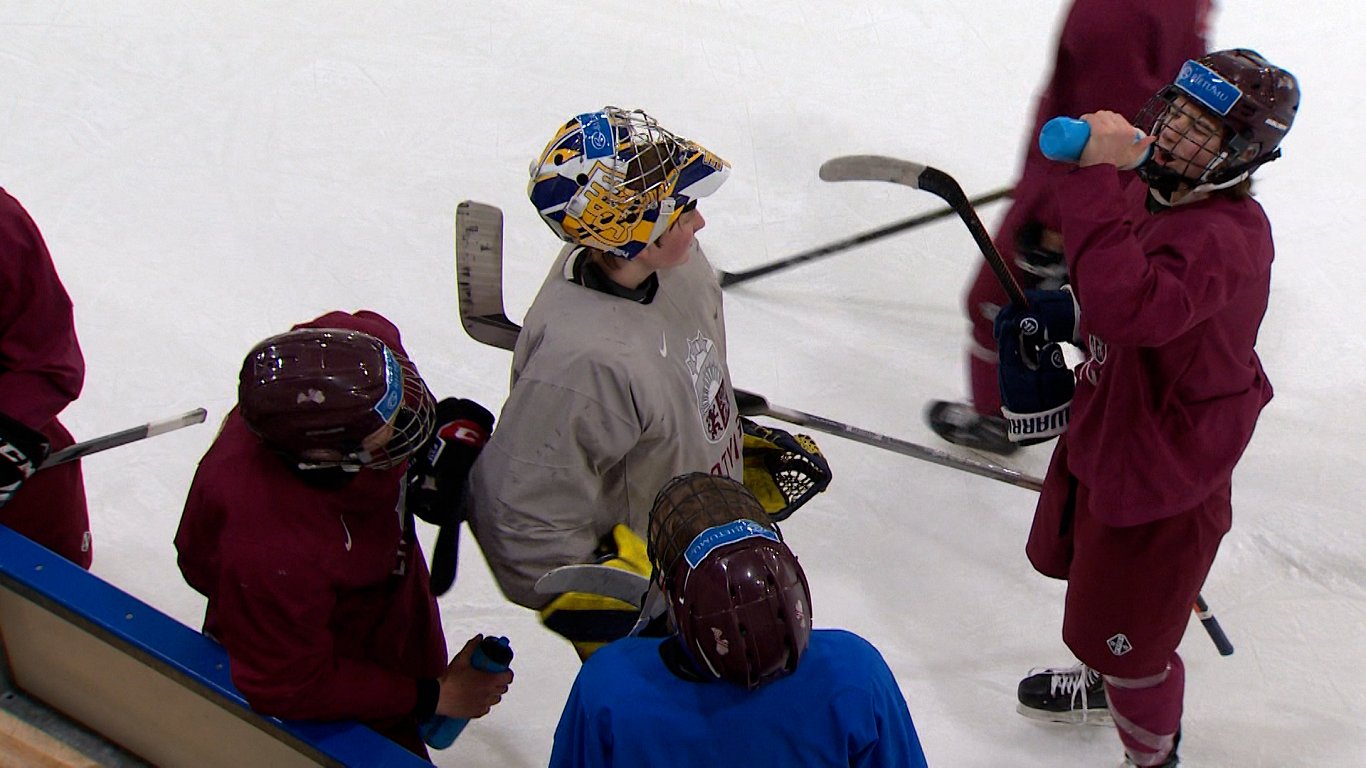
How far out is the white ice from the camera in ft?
7.18

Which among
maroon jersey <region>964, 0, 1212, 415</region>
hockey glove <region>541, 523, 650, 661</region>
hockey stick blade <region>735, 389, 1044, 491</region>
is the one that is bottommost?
hockey stick blade <region>735, 389, 1044, 491</region>

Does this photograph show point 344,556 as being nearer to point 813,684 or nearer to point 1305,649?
point 813,684

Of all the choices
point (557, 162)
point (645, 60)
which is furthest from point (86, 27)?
point (557, 162)

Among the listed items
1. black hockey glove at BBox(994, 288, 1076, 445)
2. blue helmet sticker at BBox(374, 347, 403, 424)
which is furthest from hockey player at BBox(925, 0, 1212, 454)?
blue helmet sticker at BBox(374, 347, 403, 424)

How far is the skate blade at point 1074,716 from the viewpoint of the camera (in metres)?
2.04

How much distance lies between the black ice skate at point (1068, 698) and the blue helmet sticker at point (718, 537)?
117cm

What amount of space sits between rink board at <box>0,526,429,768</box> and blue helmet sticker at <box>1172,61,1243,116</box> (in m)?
1.18

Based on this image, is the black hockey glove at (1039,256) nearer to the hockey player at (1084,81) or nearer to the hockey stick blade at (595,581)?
the hockey player at (1084,81)

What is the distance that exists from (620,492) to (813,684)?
0.52 m

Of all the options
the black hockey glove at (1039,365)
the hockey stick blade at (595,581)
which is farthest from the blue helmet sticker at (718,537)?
the black hockey glove at (1039,365)

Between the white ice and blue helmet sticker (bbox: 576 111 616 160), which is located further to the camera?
the white ice

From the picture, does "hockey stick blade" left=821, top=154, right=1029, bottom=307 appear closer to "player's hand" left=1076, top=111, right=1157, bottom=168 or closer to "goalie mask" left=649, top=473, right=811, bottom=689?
"player's hand" left=1076, top=111, right=1157, bottom=168

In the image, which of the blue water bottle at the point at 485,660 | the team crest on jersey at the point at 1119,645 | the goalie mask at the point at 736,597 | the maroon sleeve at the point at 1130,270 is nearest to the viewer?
the goalie mask at the point at 736,597

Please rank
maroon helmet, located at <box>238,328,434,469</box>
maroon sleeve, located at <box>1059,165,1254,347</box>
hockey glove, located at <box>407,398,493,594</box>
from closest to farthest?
maroon helmet, located at <box>238,328,434,469</box> < maroon sleeve, located at <box>1059,165,1254,347</box> < hockey glove, located at <box>407,398,493,594</box>
